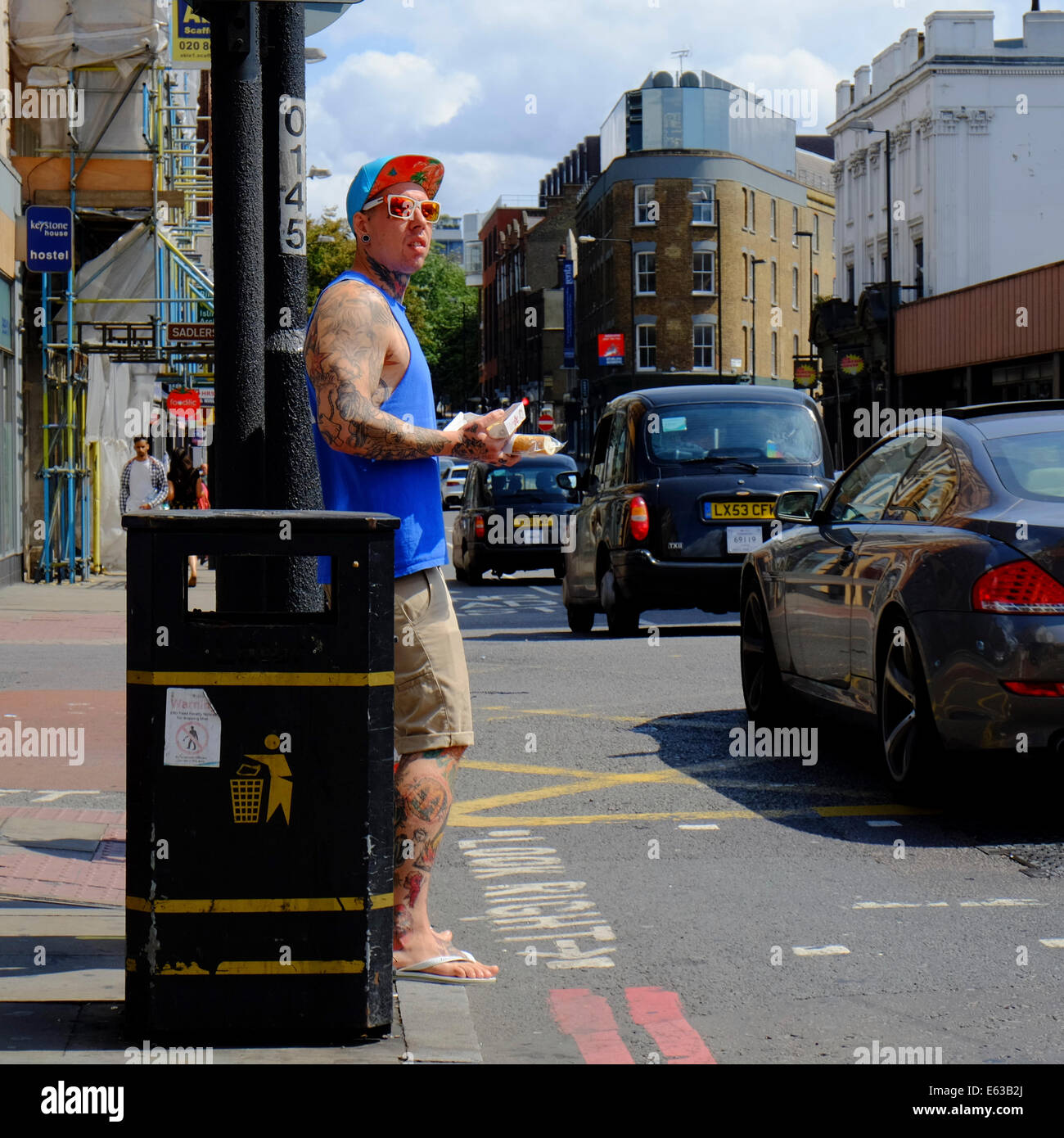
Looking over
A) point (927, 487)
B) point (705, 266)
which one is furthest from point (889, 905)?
point (705, 266)

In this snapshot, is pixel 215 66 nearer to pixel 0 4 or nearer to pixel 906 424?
pixel 906 424

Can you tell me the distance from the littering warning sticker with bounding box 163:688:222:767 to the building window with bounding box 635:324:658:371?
80.6m

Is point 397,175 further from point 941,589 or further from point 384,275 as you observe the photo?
point 941,589

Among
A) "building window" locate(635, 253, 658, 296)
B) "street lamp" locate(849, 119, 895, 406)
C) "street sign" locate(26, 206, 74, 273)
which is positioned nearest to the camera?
"street sign" locate(26, 206, 74, 273)

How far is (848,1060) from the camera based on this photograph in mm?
4086

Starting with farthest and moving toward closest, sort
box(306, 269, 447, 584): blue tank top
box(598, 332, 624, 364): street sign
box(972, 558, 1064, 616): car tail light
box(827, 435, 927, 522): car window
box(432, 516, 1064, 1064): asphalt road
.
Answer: box(598, 332, 624, 364): street sign < box(827, 435, 927, 522): car window < box(972, 558, 1064, 616): car tail light < box(306, 269, 447, 584): blue tank top < box(432, 516, 1064, 1064): asphalt road

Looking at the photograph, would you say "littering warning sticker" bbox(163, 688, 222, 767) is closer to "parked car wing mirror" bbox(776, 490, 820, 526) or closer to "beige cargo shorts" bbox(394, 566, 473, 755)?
"beige cargo shorts" bbox(394, 566, 473, 755)

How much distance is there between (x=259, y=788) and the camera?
396 cm

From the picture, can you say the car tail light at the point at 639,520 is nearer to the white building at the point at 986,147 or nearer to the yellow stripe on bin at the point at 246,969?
the yellow stripe on bin at the point at 246,969

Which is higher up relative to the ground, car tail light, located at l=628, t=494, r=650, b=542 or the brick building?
the brick building

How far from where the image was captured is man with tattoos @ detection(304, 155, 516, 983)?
14.9ft

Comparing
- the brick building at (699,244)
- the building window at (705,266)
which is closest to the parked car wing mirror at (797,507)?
the brick building at (699,244)

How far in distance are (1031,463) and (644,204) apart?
260ft

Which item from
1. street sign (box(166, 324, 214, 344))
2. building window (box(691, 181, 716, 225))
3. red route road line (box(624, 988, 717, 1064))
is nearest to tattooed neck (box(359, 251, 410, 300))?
red route road line (box(624, 988, 717, 1064))
